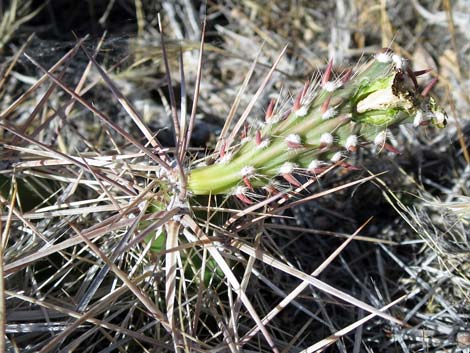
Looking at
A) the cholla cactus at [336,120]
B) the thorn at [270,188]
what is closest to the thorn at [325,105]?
the cholla cactus at [336,120]

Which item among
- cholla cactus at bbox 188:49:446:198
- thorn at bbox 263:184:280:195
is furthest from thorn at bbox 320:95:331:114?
thorn at bbox 263:184:280:195

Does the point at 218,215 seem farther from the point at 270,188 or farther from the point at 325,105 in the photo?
the point at 325,105

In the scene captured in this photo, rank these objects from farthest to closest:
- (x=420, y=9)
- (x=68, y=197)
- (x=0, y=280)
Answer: (x=420, y=9) → (x=68, y=197) → (x=0, y=280)

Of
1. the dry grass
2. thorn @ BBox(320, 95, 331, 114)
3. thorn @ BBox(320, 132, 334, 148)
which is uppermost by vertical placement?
thorn @ BBox(320, 95, 331, 114)

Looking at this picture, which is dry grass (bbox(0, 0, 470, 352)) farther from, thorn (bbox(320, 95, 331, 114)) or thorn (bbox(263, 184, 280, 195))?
thorn (bbox(320, 95, 331, 114))

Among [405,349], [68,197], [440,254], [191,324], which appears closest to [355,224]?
[440,254]

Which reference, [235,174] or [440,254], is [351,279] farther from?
[235,174]

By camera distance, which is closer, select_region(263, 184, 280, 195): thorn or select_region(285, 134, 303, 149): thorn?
select_region(285, 134, 303, 149): thorn

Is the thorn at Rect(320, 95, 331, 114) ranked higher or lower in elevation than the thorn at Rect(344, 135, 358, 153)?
higher
